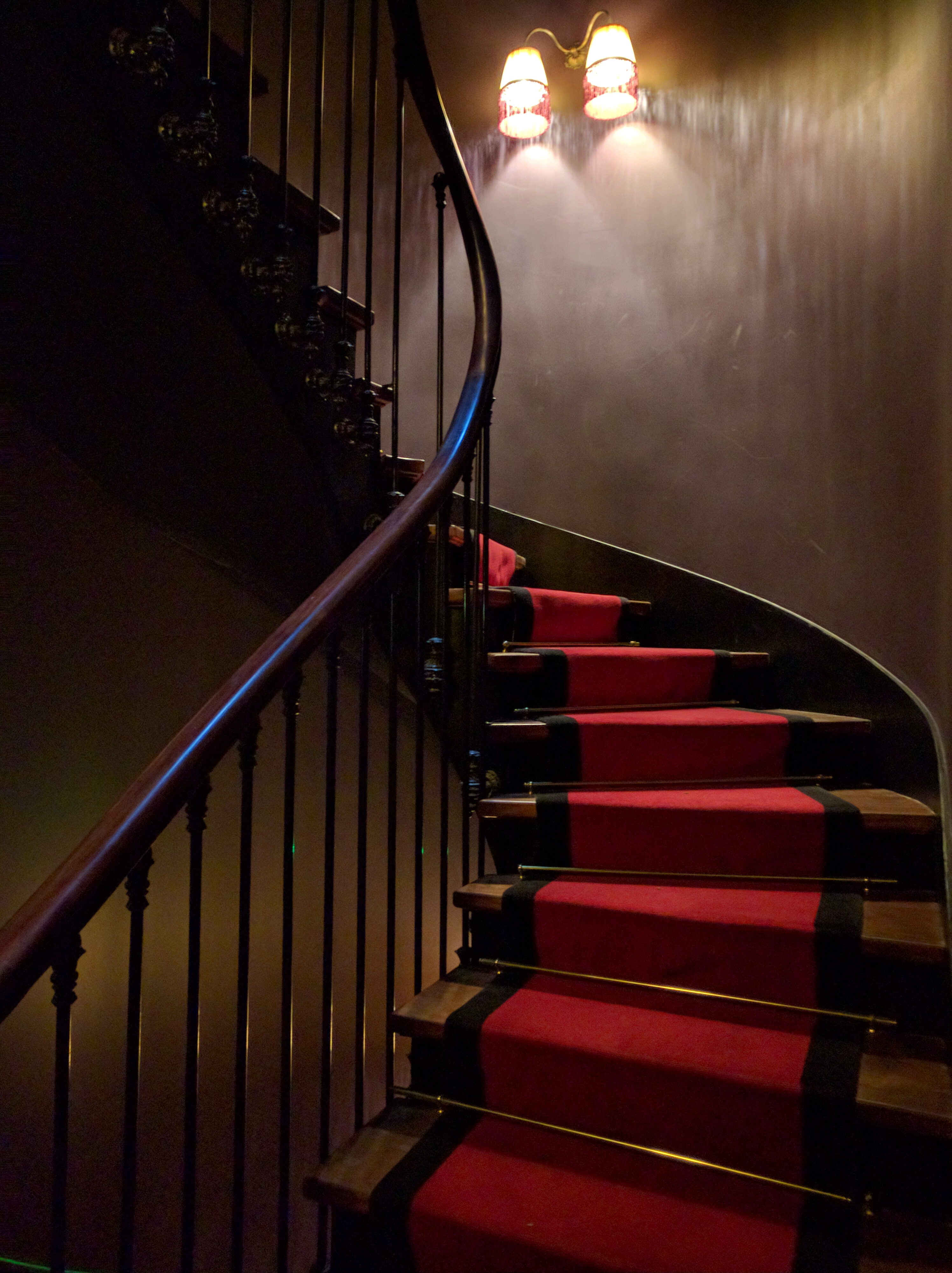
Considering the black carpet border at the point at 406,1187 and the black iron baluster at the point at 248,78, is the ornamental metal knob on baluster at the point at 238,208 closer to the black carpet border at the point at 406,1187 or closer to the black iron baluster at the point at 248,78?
the black iron baluster at the point at 248,78

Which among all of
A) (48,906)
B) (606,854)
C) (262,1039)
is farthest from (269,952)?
(48,906)

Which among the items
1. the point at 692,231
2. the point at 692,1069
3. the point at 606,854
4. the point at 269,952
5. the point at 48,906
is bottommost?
the point at 269,952

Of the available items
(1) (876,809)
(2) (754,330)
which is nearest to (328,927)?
(1) (876,809)

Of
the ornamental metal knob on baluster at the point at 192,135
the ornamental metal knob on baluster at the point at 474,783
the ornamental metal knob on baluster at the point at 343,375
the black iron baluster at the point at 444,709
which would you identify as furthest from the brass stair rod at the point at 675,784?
the ornamental metal knob on baluster at the point at 192,135

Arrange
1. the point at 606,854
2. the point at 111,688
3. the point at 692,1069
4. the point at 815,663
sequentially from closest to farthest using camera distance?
the point at 692,1069
the point at 606,854
the point at 815,663
the point at 111,688

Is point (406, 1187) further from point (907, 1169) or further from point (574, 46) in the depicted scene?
point (574, 46)

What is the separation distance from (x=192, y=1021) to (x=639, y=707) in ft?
4.63

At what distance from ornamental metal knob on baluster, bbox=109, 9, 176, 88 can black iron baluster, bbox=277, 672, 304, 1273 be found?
3.18ft

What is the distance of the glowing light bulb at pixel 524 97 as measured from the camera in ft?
10.5

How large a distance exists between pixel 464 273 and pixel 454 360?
1.28ft

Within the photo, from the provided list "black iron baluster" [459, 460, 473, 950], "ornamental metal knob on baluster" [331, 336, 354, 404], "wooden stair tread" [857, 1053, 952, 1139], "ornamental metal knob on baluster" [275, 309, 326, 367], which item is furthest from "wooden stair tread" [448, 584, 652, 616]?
"wooden stair tread" [857, 1053, 952, 1139]

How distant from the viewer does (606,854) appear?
1.68 metres

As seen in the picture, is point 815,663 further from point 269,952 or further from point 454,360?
point 269,952

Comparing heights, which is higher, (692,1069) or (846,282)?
(846,282)
